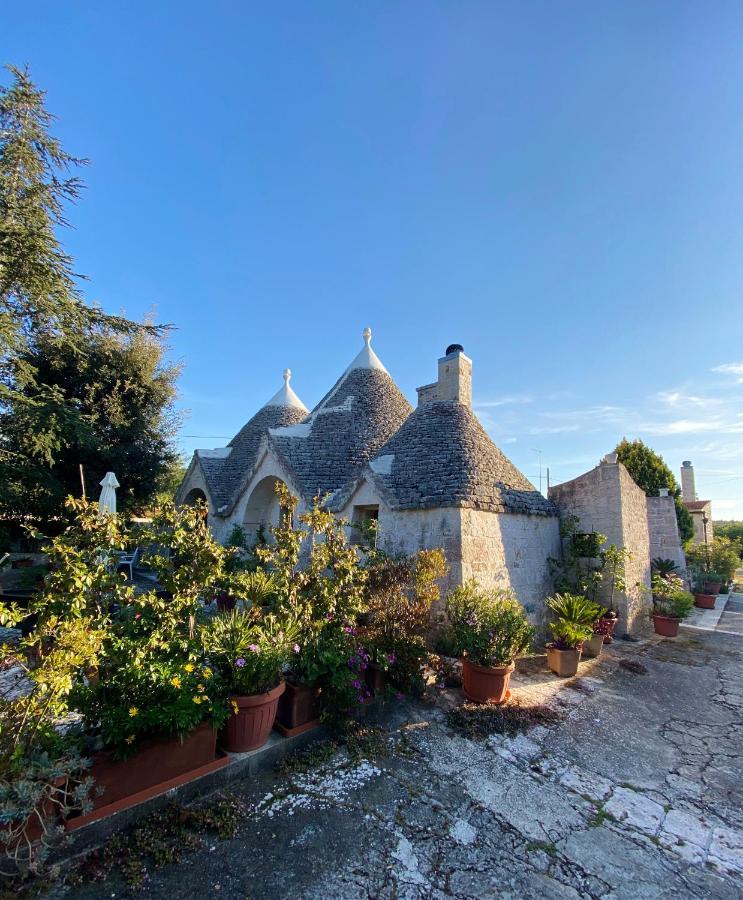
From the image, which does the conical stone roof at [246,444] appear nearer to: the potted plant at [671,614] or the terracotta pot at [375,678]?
the terracotta pot at [375,678]

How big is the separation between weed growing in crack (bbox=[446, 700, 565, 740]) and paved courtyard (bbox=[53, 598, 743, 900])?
13 cm

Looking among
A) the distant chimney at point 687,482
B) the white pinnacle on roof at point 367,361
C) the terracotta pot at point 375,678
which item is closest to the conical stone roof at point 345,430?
the white pinnacle on roof at point 367,361

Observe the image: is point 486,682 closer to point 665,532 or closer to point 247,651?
point 247,651

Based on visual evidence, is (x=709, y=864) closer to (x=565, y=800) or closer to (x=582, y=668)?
(x=565, y=800)

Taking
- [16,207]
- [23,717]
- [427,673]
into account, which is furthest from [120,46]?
[427,673]

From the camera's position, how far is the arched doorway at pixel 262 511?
13664 millimetres

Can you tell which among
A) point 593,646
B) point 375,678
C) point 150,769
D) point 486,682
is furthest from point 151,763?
point 593,646

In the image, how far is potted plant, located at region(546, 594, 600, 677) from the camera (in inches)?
287

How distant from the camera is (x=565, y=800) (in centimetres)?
397

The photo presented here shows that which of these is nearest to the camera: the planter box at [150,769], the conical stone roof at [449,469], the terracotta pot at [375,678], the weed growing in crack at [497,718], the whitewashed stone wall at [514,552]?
the planter box at [150,769]

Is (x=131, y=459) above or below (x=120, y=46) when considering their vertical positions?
below

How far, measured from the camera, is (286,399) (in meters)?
18.7

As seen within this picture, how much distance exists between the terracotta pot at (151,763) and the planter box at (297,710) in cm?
95

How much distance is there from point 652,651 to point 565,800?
706 centimetres
